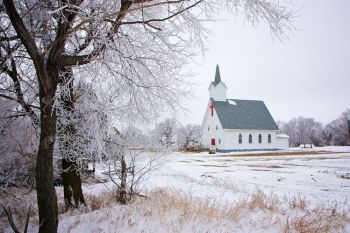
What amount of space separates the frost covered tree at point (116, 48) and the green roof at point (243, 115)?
41.2m

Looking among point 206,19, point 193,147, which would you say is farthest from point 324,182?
point 193,147

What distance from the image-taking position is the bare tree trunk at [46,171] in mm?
4422

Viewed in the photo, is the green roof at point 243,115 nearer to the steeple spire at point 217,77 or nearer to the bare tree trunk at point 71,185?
the steeple spire at point 217,77

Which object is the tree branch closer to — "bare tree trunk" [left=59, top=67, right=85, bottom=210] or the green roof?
"bare tree trunk" [left=59, top=67, right=85, bottom=210]

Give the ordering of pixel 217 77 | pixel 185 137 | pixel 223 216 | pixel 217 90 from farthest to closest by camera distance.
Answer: pixel 185 137 < pixel 217 77 < pixel 217 90 < pixel 223 216

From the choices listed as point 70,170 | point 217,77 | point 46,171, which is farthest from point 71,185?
point 217,77

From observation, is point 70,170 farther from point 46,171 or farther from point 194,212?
point 194,212

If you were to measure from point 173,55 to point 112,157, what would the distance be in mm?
3424

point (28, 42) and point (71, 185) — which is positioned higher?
point (28, 42)

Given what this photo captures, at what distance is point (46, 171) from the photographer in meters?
4.45

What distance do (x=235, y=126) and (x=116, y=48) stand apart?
43.6 metres

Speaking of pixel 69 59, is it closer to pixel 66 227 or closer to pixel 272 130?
pixel 66 227

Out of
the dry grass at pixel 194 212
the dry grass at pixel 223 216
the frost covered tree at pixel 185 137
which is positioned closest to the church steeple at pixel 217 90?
the frost covered tree at pixel 185 137

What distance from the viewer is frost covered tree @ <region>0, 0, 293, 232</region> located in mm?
4449
